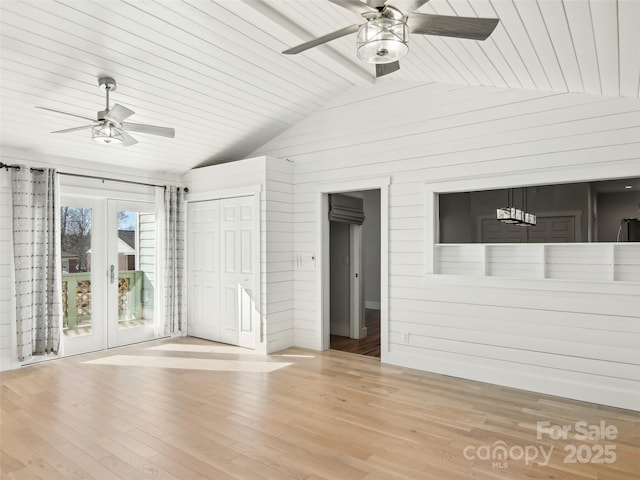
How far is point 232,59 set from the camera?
13.3 feet

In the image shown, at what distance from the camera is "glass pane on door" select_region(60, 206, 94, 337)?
16.9ft

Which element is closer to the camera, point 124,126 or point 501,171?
point 124,126

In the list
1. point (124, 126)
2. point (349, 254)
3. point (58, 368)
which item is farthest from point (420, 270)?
point (58, 368)

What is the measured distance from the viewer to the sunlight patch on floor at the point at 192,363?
4680 millimetres

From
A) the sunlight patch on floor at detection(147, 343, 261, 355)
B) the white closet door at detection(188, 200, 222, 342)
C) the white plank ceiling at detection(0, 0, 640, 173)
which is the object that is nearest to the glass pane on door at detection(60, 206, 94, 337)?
the white plank ceiling at detection(0, 0, 640, 173)

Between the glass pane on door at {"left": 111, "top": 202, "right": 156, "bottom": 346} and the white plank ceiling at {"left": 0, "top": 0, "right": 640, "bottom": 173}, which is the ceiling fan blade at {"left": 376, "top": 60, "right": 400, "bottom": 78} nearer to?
the white plank ceiling at {"left": 0, "top": 0, "right": 640, "bottom": 173}

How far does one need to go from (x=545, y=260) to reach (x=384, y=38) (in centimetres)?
286

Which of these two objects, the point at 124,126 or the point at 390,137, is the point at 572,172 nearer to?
the point at 390,137

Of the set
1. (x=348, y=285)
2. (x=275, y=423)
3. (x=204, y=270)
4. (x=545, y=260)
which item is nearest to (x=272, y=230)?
(x=204, y=270)

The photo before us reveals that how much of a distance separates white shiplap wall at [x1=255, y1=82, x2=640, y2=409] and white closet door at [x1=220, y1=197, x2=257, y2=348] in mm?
792

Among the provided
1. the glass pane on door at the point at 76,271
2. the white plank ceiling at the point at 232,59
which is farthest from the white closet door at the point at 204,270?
the glass pane on door at the point at 76,271

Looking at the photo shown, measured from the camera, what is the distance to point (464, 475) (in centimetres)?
252

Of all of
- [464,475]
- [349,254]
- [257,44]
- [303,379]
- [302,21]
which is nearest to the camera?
[464,475]

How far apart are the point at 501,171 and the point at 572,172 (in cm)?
62
